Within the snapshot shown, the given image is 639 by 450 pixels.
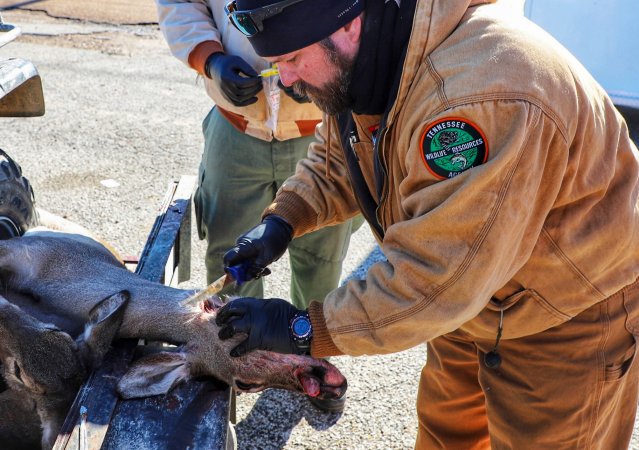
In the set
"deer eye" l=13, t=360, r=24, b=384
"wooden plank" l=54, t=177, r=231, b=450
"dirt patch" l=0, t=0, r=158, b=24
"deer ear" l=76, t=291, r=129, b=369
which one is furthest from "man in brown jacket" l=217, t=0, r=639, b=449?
"dirt patch" l=0, t=0, r=158, b=24

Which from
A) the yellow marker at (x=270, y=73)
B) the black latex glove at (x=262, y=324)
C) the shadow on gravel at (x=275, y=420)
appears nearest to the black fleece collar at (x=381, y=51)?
the black latex glove at (x=262, y=324)

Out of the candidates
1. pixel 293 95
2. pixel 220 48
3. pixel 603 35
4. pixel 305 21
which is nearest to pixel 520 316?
pixel 305 21

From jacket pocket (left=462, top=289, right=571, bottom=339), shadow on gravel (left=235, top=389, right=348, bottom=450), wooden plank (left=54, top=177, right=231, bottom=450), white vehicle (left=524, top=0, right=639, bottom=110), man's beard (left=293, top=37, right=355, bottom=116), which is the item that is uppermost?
man's beard (left=293, top=37, right=355, bottom=116)

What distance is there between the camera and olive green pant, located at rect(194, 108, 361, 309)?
13.6 feet

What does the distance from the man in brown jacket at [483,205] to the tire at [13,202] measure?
139cm

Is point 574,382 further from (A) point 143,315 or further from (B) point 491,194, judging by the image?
(A) point 143,315

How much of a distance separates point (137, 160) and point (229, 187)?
338cm

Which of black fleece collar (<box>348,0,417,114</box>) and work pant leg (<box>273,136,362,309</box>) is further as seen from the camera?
work pant leg (<box>273,136,362,309</box>)

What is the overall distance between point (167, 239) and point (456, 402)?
5.36 feet

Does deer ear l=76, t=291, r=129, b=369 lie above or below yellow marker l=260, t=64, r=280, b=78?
below

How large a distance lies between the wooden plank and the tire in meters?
1.15

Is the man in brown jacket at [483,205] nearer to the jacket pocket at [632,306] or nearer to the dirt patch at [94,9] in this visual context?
the jacket pocket at [632,306]

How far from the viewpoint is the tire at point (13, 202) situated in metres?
3.71

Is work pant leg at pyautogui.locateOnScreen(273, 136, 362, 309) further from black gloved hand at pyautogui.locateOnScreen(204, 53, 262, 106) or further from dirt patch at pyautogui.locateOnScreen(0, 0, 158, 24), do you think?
dirt patch at pyautogui.locateOnScreen(0, 0, 158, 24)
